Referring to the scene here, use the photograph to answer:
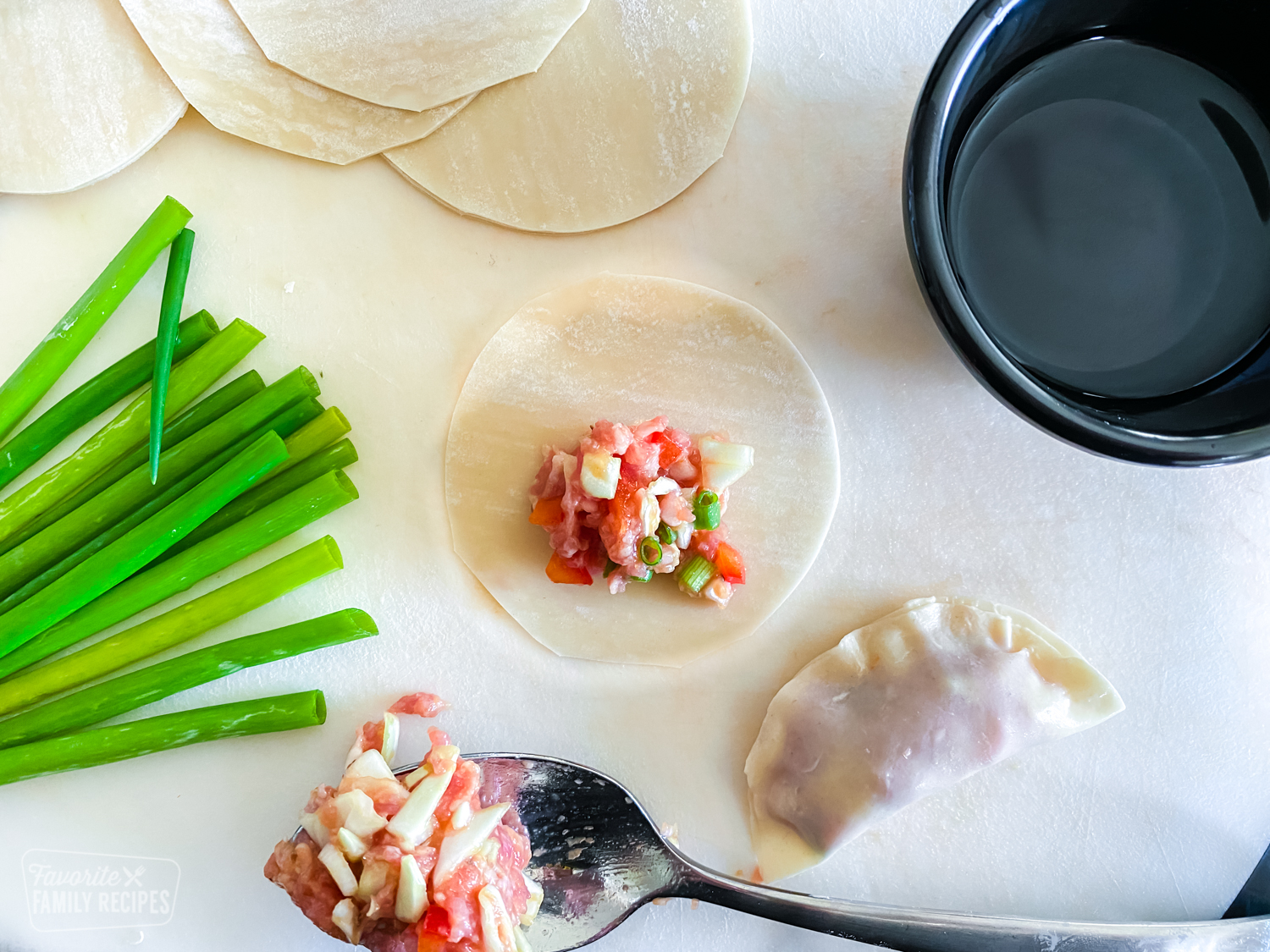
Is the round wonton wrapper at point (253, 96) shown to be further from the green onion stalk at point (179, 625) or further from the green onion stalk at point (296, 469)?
the green onion stalk at point (179, 625)

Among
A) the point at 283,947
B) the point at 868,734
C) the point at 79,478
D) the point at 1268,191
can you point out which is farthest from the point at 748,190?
the point at 283,947

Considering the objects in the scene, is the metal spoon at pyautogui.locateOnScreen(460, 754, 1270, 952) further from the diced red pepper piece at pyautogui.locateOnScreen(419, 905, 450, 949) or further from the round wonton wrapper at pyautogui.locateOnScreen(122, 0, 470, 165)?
the round wonton wrapper at pyautogui.locateOnScreen(122, 0, 470, 165)

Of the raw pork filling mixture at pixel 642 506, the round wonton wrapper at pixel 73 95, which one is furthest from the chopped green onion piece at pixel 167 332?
the raw pork filling mixture at pixel 642 506

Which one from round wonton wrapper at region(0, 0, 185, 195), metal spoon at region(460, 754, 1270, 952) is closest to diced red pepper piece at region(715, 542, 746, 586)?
metal spoon at region(460, 754, 1270, 952)

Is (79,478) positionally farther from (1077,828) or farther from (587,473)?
(1077,828)

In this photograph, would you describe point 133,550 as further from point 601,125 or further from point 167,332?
point 601,125
